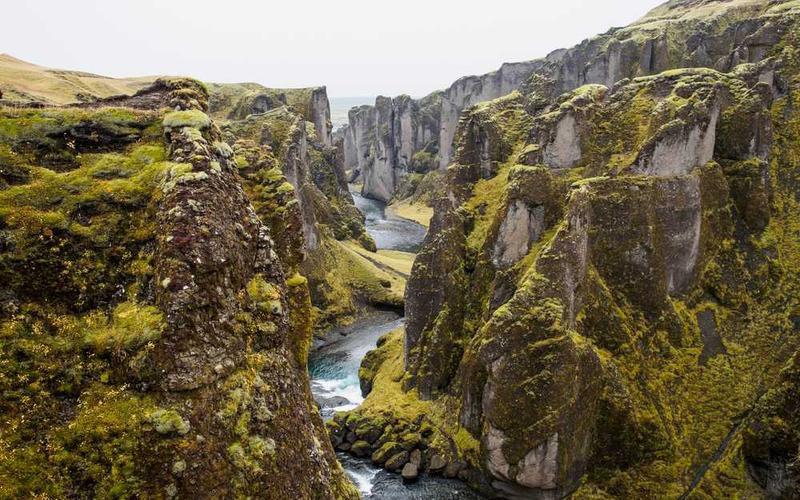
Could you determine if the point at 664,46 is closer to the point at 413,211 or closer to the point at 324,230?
the point at 413,211

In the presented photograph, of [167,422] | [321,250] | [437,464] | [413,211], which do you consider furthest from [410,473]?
[413,211]

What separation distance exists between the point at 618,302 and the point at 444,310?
15254 millimetres

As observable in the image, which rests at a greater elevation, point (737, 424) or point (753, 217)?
point (753, 217)

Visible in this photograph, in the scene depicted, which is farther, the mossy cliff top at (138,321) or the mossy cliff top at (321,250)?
the mossy cliff top at (321,250)

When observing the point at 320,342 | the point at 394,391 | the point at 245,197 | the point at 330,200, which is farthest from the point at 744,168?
the point at 330,200

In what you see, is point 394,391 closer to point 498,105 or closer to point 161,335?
point 498,105

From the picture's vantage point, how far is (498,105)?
6072cm

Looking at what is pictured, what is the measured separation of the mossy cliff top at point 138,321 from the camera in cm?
1566

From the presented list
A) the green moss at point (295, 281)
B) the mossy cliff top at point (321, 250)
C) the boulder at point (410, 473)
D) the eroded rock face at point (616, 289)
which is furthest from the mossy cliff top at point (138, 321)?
the mossy cliff top at point (321, 250)

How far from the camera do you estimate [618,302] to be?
143 feet

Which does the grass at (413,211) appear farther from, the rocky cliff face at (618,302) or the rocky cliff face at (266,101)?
the rocky cliff face at (618,302)

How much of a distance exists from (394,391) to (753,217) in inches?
1402

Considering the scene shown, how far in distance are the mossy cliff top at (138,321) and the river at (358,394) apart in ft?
81.5

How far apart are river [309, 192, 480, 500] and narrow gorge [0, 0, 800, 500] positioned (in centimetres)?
30
